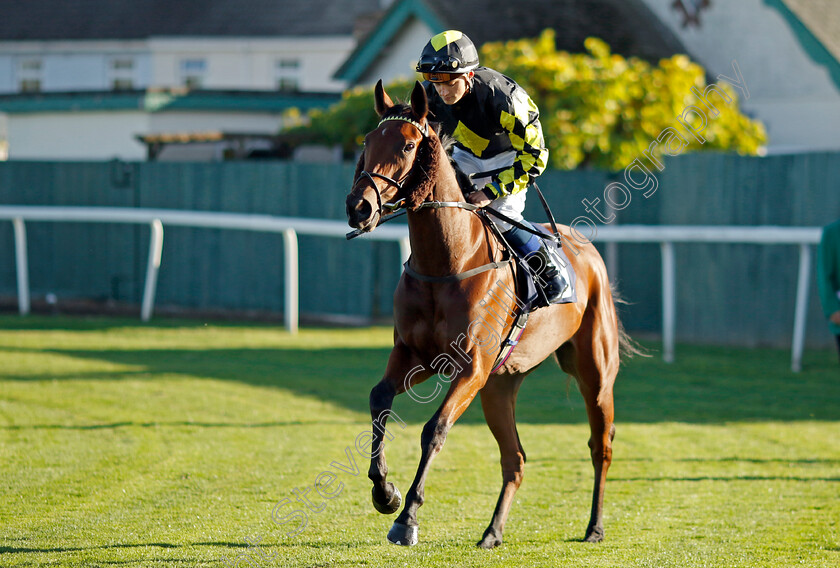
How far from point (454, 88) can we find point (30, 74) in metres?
31.4

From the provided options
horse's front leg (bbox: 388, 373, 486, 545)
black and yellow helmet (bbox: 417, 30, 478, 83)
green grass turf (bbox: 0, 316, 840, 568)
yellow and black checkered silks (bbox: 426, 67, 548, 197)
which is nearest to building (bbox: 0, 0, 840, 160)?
green grass turf (bbox: 0, 316, 840, 568)

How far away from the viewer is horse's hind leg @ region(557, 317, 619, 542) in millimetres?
5383

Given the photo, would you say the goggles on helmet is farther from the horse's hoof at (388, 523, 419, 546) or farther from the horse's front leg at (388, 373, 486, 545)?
the horse's hoof at (388, 523, 419, 546)

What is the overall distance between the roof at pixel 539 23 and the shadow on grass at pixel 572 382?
28.4ft

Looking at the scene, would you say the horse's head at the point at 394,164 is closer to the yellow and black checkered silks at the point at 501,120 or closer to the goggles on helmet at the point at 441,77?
the goggles on helmet at the point at 441,77

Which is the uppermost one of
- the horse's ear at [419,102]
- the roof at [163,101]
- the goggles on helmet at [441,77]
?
the roof at [163,101]

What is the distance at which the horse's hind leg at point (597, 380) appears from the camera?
5.38 meters

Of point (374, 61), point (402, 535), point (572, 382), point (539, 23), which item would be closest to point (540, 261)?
point (402, 535)

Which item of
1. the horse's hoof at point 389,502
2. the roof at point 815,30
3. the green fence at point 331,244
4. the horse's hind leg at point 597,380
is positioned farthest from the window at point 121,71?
the horse's hoof at point 389,502

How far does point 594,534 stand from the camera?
5023mm

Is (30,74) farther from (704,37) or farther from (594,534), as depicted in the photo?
(594,534)

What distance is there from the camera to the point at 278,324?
12.4 metres

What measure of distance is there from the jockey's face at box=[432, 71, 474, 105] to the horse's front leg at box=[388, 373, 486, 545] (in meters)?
1.29

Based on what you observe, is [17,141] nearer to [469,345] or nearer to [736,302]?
[736,302]
